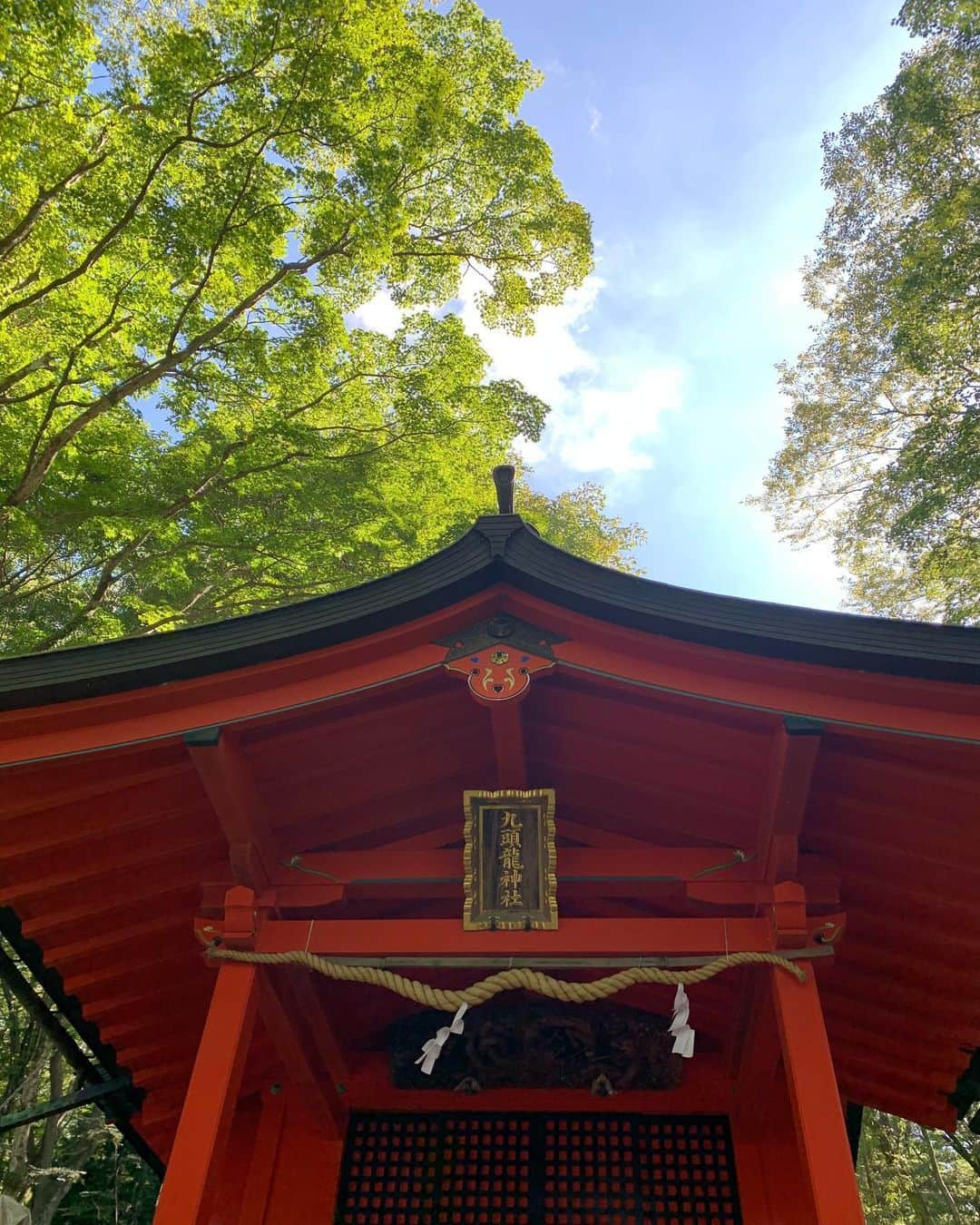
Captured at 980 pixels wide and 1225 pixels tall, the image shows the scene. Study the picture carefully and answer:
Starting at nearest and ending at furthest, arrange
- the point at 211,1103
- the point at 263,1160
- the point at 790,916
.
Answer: the point at 211,1103, the point at 790,916, the point at 263,1160

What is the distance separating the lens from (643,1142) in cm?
482

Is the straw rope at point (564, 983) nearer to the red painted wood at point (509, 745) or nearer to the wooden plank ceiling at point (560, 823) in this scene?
the wooden plank ceiling at point (560, 823)

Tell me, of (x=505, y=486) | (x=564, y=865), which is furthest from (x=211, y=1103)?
(x=505, y=486)

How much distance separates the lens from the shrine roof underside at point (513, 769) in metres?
3.38

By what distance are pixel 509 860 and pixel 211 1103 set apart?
64.0 inches

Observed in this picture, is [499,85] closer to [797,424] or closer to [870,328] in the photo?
[870,328]

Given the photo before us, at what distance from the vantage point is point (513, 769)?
411 centimetres

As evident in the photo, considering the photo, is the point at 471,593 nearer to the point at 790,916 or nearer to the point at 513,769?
the point at 513,769

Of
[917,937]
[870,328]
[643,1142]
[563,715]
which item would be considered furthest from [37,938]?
[870,328]

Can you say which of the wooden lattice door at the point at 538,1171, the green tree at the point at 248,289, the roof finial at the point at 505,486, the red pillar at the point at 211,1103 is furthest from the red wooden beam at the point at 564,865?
the green tree at the point at 248,289

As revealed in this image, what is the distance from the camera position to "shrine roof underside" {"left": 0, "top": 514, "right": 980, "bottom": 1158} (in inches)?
133

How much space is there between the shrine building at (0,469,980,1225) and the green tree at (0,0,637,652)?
17.8 ft

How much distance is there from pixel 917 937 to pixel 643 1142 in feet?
7.28

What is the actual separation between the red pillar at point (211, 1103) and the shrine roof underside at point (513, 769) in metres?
0.46
